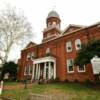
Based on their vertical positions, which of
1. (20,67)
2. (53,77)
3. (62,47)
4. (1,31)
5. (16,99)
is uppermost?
(1,31)

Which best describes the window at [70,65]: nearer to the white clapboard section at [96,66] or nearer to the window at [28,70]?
the white clapboard section at [96,66]

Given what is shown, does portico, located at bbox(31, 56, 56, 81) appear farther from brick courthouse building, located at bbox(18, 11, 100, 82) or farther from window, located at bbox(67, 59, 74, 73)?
window, located at bbox(67, 59, 74, 73)

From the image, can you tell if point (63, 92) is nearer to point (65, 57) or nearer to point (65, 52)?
point (65, 57)

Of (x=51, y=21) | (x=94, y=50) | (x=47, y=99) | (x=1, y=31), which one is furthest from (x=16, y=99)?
(x=51, y=21)

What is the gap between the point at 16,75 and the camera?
3222 cm

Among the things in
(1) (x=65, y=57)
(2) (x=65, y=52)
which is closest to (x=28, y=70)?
(1) (x=65, y=57)

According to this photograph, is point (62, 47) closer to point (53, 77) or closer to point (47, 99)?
point (53, 77)

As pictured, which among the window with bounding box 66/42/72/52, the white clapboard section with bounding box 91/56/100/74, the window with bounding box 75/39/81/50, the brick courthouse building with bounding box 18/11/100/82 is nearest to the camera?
the white clapboard section with bounding box 91/56/100/74

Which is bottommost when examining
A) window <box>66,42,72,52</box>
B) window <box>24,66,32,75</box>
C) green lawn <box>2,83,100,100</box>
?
green lawn <box>2,83,100,100</box>

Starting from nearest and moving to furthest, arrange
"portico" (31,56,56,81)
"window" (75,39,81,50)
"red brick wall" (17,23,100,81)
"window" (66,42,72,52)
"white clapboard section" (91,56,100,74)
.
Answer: "white clapboard section" (91,56,100,74)
"red brick wall" (17,23,100,81)
"window" (75,39,81,50)
"portico" (31,56,56,81)
"window" (66,42,72,52)

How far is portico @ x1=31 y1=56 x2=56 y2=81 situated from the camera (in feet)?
78.6

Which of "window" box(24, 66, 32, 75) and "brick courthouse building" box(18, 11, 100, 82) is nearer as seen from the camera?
"brick courthouse building" box(18, 11, 100, 82)

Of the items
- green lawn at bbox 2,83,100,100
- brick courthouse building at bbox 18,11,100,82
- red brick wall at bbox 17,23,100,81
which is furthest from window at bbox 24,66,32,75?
green lawn at bbox 2,83,100,100

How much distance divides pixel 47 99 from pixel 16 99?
3.85 metres
